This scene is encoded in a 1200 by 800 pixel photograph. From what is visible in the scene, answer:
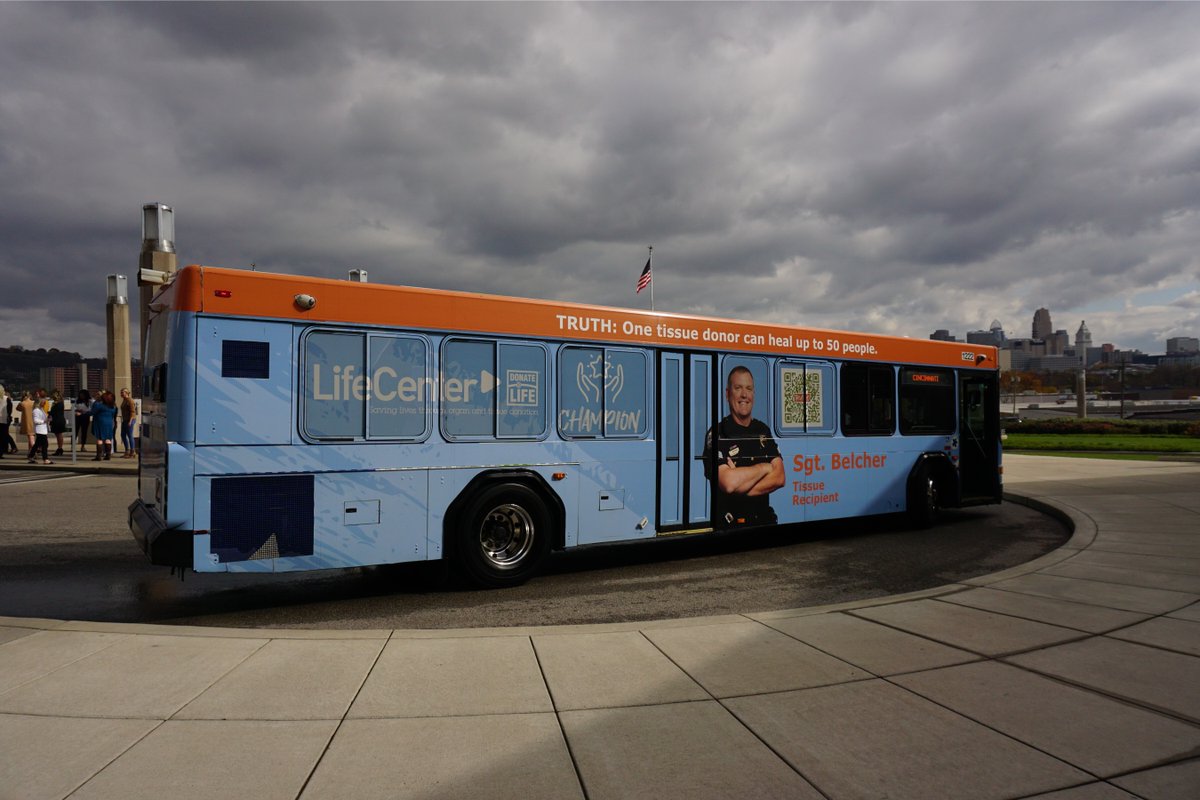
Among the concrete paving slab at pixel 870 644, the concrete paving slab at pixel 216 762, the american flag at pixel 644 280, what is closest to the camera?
the concrete paving slab at pixel 216 762

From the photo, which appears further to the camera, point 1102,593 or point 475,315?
point 475,315

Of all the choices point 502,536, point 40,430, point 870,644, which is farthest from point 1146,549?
point 40,430

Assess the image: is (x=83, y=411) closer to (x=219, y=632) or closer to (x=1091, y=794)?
(x=219, y=632)

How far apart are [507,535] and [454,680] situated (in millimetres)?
3010

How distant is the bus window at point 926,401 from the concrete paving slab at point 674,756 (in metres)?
8.23

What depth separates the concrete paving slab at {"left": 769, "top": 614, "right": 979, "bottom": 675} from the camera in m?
4.82

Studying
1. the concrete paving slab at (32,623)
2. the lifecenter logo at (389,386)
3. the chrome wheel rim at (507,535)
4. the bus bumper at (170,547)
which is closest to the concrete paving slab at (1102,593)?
the chrome wheel rim at (507,535)

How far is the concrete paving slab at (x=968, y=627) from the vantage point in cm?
524

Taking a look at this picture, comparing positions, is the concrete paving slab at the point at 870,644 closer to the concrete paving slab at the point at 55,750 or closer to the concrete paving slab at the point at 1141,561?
the concrete paving slab at the point at 1141,561

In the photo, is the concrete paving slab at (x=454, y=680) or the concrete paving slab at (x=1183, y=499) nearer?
the concrete paving slab at (x=454, y=680)

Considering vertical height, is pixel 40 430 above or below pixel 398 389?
below

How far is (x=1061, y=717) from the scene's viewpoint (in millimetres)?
3980

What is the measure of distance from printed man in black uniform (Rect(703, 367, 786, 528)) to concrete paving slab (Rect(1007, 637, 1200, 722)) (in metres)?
4.18

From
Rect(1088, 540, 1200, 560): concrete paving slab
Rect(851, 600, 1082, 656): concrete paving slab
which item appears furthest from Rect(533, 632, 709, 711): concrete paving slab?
Rect(1088, 540, 1200, 560): concrete paving slab
